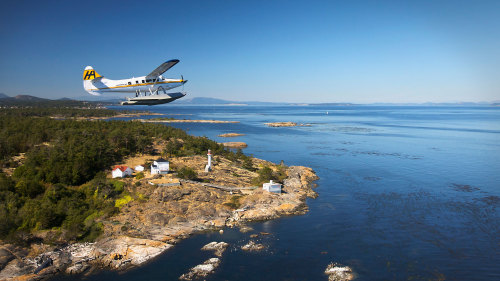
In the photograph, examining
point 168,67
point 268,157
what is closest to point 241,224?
point 168,67

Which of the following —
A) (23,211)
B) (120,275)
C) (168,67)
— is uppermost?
(168,67)

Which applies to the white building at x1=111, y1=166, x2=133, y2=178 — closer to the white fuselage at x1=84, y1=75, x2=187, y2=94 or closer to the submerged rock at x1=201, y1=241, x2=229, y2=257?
the white fuselage at x1=84, y1=75, x2=187, y2=94

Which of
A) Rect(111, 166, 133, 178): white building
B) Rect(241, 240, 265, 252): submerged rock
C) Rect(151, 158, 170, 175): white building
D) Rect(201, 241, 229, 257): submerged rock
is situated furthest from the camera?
Rect(151, 158, 170, 175): white building

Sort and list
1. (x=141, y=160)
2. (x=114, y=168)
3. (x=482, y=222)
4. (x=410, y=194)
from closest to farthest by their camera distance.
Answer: (x=482, y=222) < (x=114, y=168) < (x=410, y=194) < (x=141, y=160)

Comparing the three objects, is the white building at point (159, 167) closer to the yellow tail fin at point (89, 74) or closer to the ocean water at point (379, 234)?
the yellow tail fin at point (89, 74)

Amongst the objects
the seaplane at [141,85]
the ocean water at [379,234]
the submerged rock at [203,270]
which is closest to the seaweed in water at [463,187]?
the ocean water at [379,234]

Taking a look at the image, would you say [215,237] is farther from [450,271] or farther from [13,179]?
[13,179]

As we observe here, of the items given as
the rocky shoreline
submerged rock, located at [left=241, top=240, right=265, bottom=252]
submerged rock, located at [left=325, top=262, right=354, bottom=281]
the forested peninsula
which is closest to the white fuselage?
the forested peninsula
